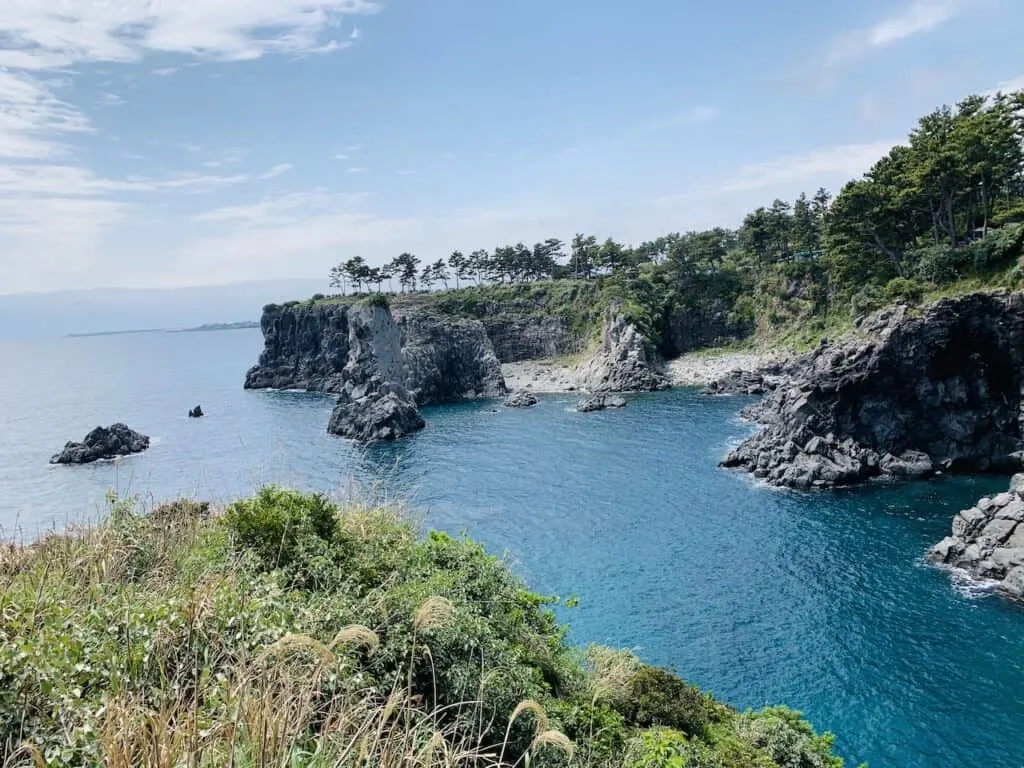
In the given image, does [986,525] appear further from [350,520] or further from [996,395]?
[350,520]

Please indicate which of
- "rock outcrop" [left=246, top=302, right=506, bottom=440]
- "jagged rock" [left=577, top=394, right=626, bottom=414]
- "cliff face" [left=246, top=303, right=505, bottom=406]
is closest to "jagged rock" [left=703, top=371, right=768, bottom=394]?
"jagged rock" [left=577, top=394, right=626, bottom=414]

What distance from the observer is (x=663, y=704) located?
16.1 meters

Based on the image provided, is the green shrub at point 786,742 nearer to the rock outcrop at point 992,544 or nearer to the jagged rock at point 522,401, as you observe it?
the rock outcrop at point 992,544

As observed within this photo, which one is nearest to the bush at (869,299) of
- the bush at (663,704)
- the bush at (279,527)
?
the bush at (663,704)

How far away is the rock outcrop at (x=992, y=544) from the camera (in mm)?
35022

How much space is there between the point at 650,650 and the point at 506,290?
110 m

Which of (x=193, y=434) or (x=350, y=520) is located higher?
(x=350, y=520)

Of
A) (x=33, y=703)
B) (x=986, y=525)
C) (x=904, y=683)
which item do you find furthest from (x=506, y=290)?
(x=33, y=703)

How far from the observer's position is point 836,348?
196 feet

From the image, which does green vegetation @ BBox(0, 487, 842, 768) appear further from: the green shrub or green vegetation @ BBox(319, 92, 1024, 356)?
green vegetation @ BBox(319, 92, 1024, 356)

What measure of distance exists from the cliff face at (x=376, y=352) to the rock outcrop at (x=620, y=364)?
16384 millimetres

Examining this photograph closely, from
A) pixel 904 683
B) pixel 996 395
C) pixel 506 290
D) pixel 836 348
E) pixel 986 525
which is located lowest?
pixel 904 683

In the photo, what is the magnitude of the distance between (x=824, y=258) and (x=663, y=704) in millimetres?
98217

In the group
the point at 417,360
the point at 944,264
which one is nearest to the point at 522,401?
the point at 417,360
